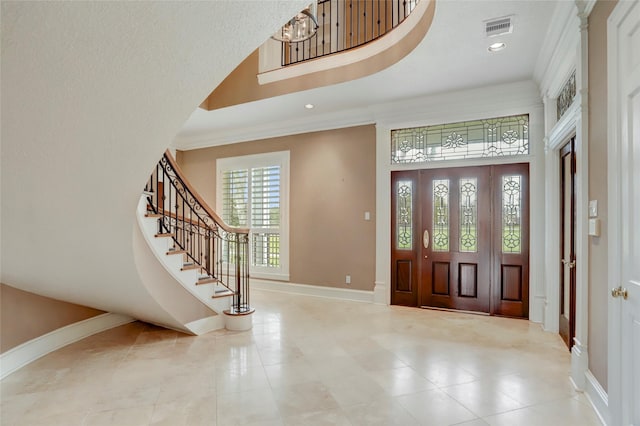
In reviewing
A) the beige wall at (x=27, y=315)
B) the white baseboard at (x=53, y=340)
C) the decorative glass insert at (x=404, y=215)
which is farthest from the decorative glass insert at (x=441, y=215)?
the beige wall at (x=27, y=315)

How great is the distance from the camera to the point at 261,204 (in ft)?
21.2

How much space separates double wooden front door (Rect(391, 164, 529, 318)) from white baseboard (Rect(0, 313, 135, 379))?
379cm

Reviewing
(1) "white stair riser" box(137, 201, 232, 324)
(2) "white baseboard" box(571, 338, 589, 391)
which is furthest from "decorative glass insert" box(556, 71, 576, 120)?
(1) "white stair riser" box(137, 201, 232, 324)

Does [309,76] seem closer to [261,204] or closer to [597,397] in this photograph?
[261,204]

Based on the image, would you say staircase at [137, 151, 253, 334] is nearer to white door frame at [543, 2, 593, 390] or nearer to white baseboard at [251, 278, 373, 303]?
white baseboard at [251, 278, 373, 303]

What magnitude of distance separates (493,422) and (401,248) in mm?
3092

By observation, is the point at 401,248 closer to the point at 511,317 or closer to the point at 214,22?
the point at 511,317

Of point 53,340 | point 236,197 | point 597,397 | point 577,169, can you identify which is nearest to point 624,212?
point 577,169

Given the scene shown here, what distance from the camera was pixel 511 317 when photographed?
456cm

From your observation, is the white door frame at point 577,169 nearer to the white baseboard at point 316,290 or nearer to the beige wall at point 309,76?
the beige wall at point 309,76

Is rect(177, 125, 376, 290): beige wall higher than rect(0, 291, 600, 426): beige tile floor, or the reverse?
rect(177, 125, 376, 290): beige wall

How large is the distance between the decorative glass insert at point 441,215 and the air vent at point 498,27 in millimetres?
2152

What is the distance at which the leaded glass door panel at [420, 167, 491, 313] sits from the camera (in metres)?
4.71

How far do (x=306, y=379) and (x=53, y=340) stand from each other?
8.64 feet
